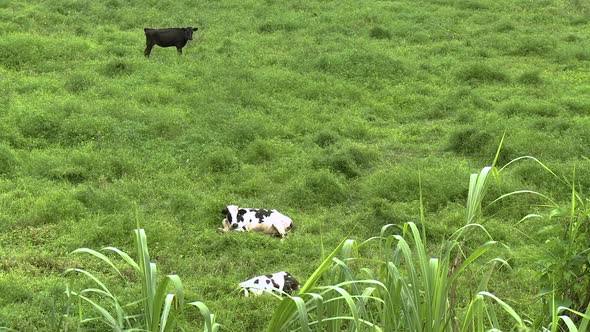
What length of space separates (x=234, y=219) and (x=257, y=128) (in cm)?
298

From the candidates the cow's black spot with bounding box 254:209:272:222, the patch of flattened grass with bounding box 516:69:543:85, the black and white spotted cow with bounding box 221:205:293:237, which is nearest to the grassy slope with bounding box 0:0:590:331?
the patch of flattened grass with bounding box 516:69:543:85

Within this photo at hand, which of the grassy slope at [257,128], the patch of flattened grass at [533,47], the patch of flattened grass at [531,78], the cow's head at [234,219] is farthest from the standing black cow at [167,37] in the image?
the cow's head at [234,219]

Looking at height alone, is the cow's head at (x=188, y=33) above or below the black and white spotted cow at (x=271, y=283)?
above

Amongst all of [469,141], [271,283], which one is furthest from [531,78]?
[271,283]

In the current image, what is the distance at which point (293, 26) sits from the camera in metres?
15.5

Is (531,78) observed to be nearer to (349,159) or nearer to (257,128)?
(349,159)

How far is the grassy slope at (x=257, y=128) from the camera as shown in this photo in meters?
6.44

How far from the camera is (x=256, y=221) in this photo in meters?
6.83

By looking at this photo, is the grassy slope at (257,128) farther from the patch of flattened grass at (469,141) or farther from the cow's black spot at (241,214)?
the cow's black spot at (241,214)

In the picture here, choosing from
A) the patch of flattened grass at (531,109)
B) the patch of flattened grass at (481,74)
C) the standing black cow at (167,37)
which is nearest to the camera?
the patch of flattened grass at (531,109)

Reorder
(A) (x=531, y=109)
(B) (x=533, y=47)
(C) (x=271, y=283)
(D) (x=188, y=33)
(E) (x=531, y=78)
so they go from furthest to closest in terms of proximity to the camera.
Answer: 1. (B) (x=533, y=47)
2. (D) (x=188, y=33)
3. (E) (x=531, y=78)
4. (A) (x=531, y=109)
5. (C) (x=271, y=283)

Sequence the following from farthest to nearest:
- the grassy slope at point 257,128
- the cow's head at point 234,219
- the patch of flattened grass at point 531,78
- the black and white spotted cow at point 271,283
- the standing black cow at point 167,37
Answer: the standing black cow at point 167,37, the patch of flattened grass at point 531,78, the cow's head at point 234,219, the grassy slope at point 257,128, the black and white spotted cow at point 271,283

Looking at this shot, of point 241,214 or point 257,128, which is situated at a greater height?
point 241,214

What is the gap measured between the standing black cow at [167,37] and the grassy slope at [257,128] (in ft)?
0.72
